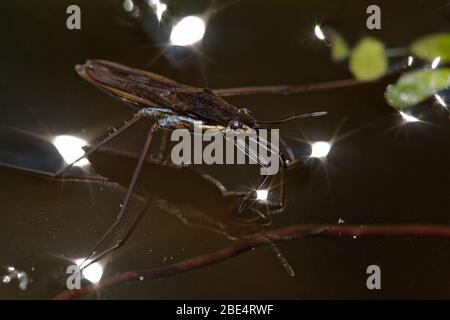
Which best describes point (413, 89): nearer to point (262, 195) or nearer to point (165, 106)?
point (262, 195)

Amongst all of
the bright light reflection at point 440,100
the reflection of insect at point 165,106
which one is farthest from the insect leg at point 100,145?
the bright light reflection at point 440,100

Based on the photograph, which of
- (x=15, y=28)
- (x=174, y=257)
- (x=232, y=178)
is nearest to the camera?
(x=174, y=257)

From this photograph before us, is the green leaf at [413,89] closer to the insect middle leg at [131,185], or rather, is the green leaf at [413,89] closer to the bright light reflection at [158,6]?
the insect middle leg at [131,185]

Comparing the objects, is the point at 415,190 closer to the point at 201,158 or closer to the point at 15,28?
the point at 201,158

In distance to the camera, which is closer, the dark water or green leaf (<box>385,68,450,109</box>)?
the dark water

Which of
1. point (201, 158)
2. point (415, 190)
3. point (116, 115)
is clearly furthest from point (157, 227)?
point (415, 190)

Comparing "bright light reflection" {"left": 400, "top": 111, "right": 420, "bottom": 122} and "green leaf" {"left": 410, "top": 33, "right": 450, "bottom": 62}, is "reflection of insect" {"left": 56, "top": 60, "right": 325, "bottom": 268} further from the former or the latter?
"green leaf" {"left": 410, "top": 33, "right": 450, "bottom": 62}

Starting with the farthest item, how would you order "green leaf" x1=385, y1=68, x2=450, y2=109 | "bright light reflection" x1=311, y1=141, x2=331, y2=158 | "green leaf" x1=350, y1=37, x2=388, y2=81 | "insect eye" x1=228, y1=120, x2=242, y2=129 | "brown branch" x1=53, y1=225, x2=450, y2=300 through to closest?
"green leaf" x1=350, y1=37, x2=388, y2=81, "green leaf" x1=385, y1=68, x2=450, y2=109, "bright light reflection" x1=311, y1=141, x2=331, y2=158, "insect eye" x1=228, y1=120, x2=242, y2=129, "brown branch" x1=53, y1=225, x2=450, y2=300

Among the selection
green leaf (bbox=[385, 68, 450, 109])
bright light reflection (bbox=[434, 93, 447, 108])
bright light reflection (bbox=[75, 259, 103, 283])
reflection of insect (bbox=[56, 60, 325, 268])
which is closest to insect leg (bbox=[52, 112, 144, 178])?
reflection of insect (bbox=[56, 60, 325, 268])
